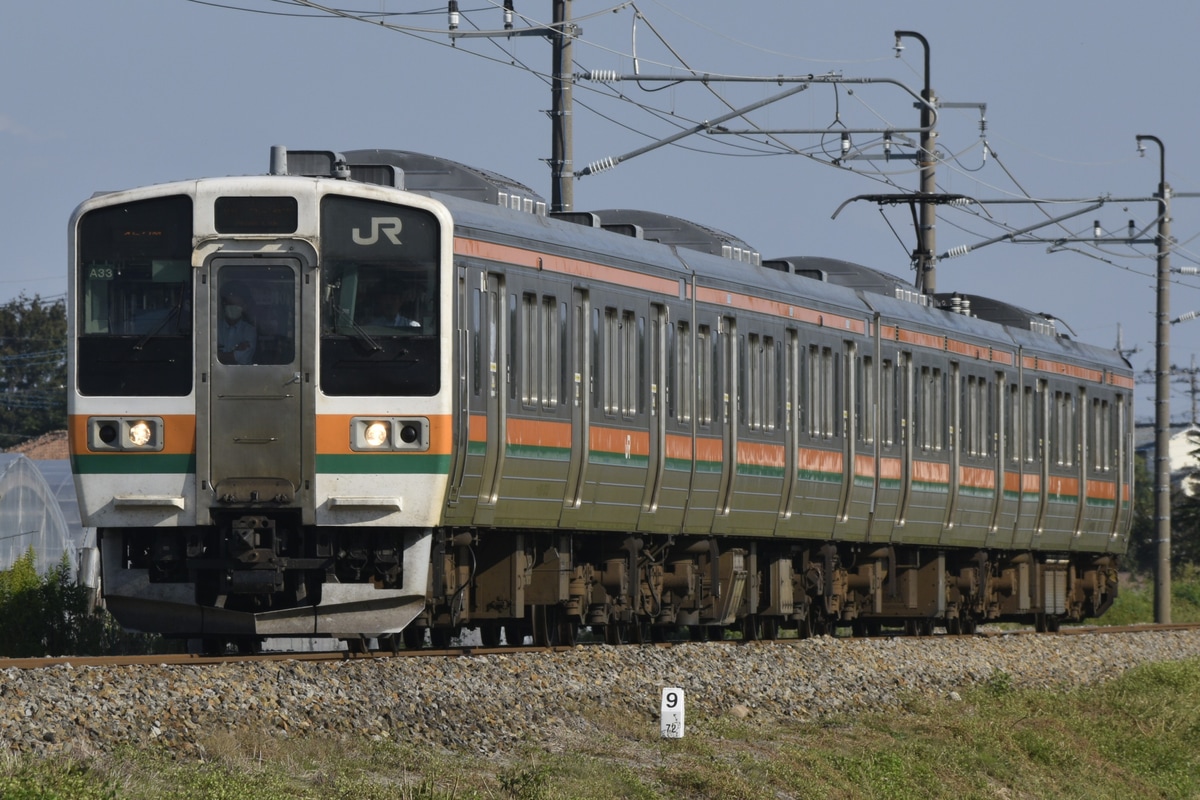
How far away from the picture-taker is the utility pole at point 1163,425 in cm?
3531

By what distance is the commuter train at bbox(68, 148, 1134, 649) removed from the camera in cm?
1493

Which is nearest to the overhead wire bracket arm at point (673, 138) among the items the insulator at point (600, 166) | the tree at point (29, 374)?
the insulator at point (600, 166)

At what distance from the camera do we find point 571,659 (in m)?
15.8

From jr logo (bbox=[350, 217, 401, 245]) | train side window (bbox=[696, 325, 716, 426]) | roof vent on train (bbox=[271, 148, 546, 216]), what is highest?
roof vent on train (bbox=[271, 148, 546, 216])

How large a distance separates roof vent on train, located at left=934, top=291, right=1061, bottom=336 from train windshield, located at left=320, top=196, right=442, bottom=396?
47.0 ft

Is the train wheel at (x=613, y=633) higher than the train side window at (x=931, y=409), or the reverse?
the train side window at (x=931, y=409)

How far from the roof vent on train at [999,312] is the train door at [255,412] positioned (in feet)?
48.9

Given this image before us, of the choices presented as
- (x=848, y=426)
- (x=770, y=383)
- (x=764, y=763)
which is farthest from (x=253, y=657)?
(x=848, y=426)

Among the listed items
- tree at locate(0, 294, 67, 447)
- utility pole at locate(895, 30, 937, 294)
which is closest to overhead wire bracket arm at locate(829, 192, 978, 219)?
utility pole at locate(895, 30, 937, 294)

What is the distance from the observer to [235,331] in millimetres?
14992

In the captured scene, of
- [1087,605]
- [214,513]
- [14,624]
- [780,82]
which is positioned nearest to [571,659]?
[214,513]

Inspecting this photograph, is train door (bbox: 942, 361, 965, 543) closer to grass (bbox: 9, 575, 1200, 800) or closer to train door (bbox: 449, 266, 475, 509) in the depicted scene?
grass (bbox: 9, 575, 1200, 800)

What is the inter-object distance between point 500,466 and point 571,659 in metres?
1.47

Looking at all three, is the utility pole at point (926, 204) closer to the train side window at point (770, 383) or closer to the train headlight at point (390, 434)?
the train side window at point (770, 383)
